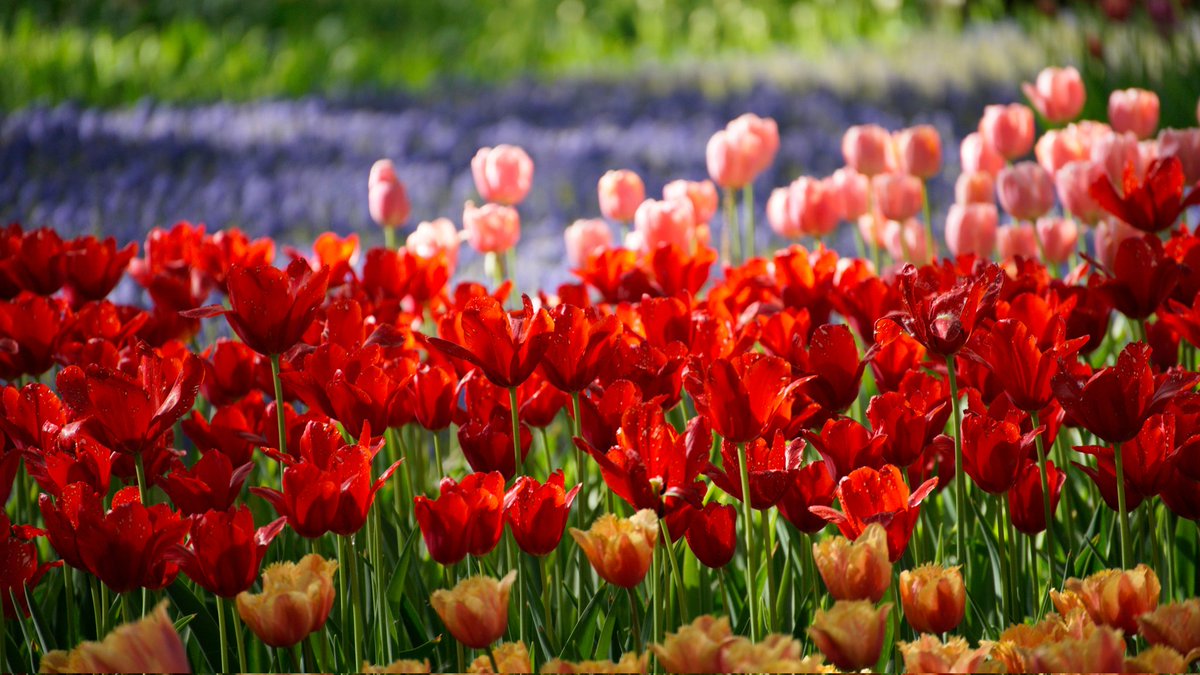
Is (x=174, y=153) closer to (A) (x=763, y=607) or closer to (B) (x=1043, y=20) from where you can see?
(A) (x=763, y=607)

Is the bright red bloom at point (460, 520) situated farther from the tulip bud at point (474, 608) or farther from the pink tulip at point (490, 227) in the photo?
the pink tulip at point (490, 227)

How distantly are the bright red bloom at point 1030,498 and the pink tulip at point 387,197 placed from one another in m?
1.59

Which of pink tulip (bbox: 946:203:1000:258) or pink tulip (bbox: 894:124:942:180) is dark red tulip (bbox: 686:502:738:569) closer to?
pink tulip (bbox: 946:203:1000:258)

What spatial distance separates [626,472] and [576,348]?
22 centimetres

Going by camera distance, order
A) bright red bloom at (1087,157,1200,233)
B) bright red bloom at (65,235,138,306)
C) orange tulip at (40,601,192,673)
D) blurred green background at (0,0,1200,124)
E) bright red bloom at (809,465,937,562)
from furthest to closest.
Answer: blurred green background at (0,0,1200,124) → bright red bloom at (65,235,138,306) → bright red bloom at (1087,157,1200,233) → bright red bloom at (809,465,937,562) → orange tulip at (40,601,192,673)

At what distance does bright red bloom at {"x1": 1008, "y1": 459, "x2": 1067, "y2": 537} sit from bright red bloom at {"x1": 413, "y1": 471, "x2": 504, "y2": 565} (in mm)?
578

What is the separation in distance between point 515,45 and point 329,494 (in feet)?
28.4

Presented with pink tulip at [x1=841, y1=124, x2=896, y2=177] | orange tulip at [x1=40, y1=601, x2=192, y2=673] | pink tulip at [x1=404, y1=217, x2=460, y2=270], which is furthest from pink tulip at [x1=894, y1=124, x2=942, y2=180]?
orange tulip at [x1=40, y1=601, x2=192, y2=673]

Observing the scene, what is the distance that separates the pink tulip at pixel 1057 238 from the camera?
8.34 ft

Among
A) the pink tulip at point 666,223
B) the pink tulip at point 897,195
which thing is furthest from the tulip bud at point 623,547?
the pink tulip at point 897,195

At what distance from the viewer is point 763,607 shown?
4.91 feet

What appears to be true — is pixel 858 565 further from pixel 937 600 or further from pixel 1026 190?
pixel 1026 190

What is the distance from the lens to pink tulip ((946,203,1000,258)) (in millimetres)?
2629

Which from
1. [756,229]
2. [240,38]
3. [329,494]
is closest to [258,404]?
[329,494]
